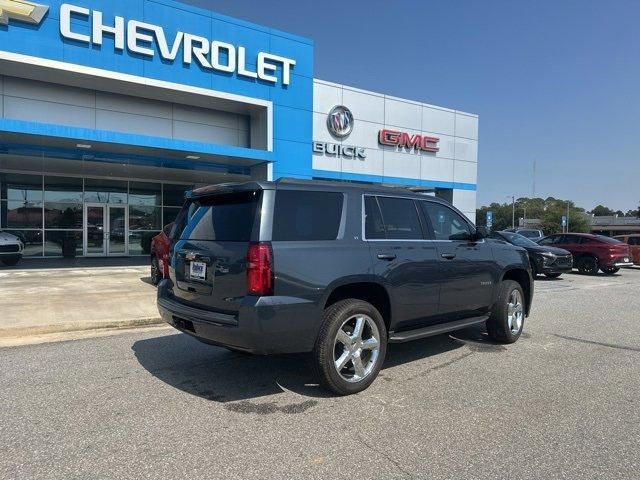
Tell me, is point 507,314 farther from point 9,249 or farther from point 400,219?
point 9,249

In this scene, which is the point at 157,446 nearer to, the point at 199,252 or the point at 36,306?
the point at 199,252

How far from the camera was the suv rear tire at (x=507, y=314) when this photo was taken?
6.48 metres

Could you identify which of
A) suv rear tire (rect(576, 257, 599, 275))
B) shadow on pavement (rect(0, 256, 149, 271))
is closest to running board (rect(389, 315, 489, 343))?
shadow on pavement (rect(0, 256, 149, 271))

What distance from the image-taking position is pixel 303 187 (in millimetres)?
4648

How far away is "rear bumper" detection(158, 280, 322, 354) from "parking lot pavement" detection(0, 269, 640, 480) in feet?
1.86

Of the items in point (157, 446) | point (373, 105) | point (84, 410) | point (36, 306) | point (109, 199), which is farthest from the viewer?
point (373, 105)

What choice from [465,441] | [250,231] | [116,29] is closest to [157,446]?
[250,231]

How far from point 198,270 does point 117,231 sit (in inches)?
710

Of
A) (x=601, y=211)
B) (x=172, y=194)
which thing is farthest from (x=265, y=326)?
(x=601, y=211)

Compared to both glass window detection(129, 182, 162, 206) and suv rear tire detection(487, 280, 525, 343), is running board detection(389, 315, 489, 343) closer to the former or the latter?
suv rear tire detection(487, 280, 525, 343)

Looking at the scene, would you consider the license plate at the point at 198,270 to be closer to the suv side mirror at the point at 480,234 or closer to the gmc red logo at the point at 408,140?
the suv side mirror at the point at 480,234

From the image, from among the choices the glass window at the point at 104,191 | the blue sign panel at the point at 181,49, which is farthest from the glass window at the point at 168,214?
the blue sign panel at the point at 181,49

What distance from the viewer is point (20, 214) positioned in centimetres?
1895

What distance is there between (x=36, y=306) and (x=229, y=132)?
39.4 ft
